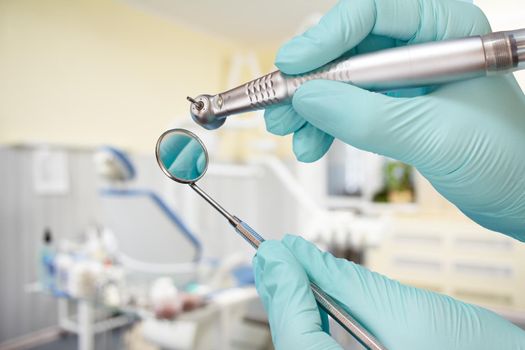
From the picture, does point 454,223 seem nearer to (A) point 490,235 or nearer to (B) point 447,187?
(A) point 490,235

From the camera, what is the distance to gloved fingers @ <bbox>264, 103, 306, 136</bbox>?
23.1 inches

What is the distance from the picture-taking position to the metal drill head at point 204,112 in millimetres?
528

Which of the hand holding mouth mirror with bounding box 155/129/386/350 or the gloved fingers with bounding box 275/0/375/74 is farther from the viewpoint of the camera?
the hand holding mouth mirror with bounding box 155/129/386/350

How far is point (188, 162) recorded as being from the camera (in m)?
0.59

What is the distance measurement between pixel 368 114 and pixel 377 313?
22 centimetres

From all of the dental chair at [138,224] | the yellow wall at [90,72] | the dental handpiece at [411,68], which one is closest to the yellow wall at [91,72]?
the yellow wall at [90,72]

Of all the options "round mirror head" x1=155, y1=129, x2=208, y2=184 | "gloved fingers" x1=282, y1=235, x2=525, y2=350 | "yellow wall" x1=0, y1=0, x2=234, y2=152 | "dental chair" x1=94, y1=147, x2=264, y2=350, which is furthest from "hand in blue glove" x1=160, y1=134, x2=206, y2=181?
"yellow wall" x1=0, y1=0, x2=234, y2=152

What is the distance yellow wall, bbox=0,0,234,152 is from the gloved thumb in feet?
7.76

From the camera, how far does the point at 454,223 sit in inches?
81.6

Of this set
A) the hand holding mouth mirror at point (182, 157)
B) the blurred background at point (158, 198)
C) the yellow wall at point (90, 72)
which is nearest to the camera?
the hand holding mouth mirror at point (182, 157)

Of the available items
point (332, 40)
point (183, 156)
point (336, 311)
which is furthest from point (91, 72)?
point (336, 311)

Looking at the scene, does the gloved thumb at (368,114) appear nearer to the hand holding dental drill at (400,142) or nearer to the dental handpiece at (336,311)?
the hand holding dental drill at (400,142)

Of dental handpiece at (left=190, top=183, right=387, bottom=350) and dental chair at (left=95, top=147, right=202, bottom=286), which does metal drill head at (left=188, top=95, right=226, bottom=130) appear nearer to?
dental handpiece at (left=190, top=183, right=387, bottom=350)

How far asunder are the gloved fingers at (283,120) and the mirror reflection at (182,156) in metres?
0.11
